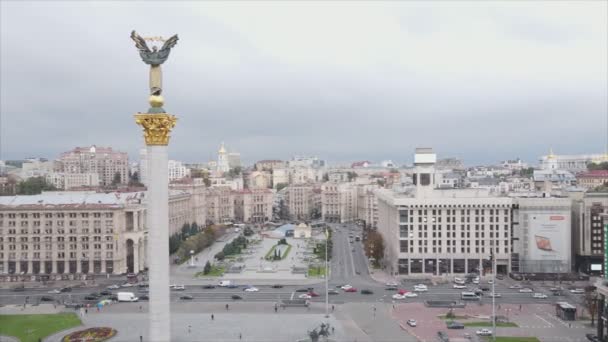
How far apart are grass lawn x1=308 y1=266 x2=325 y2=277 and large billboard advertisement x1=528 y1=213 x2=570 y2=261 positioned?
2523 centimetres

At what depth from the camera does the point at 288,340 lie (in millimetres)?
44906

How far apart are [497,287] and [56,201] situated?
177 ft

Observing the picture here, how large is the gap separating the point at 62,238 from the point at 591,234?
6286 centimetres

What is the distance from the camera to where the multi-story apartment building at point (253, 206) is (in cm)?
15488

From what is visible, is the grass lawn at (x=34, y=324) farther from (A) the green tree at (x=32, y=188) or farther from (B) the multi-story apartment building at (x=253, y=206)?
(B) the multi-story apartment building at (x=253, y=206)

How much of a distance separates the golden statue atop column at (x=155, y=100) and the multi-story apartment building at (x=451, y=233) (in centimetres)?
5441

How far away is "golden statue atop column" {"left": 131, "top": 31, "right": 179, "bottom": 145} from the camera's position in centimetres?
2300

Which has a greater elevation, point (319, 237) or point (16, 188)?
point (16, 188)

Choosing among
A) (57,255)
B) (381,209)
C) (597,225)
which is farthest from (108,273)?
(597,225)

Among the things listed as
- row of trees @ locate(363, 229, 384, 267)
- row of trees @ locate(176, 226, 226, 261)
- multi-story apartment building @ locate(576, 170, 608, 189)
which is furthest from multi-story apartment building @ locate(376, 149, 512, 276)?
multi-story apartment building @ locate(576, 170, 608, 189)

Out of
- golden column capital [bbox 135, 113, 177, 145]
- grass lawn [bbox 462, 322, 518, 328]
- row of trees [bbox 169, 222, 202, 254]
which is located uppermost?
golden column capital [bbox 135, 113, 177, 145]

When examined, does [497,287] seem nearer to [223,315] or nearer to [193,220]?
[223,315]

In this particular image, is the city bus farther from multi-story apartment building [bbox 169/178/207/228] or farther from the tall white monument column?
multi-story apartment building [bbox 169/178/207/228]

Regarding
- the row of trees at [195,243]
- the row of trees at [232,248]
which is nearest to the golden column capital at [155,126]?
the row of trees at [232,248]
